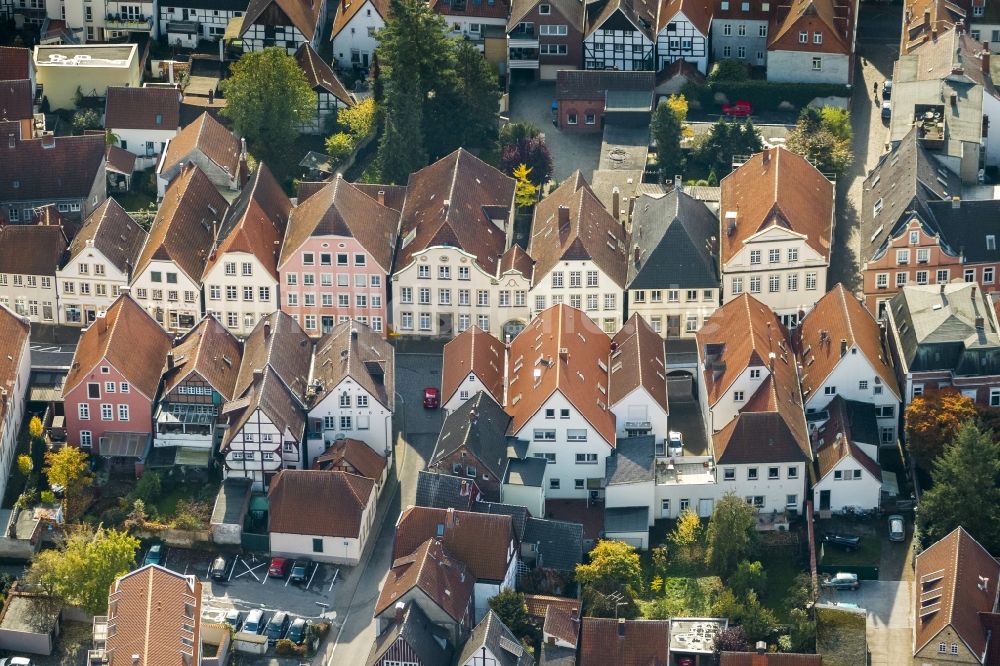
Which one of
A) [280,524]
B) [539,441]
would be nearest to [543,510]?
[539,441]

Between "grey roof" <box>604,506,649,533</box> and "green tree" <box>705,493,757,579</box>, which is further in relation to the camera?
"grey roof" <box>604,506,649,533</box>

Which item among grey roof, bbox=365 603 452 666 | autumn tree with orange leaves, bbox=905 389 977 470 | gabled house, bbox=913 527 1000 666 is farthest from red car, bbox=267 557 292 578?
autumn tree with orange leaves, bbox=905 389 977 470

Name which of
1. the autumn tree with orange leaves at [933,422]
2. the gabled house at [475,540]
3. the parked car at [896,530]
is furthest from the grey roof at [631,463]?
the autumn tree with orange leaves at [933,422]

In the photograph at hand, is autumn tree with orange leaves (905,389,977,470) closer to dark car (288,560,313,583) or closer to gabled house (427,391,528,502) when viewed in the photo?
gabled house (427,391,528,502)

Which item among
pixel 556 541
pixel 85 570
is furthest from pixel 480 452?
pixel 85 570

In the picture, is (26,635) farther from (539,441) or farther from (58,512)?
(539,441)

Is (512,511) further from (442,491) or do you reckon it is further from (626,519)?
(626,519)
